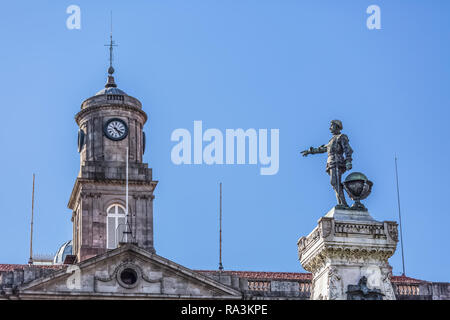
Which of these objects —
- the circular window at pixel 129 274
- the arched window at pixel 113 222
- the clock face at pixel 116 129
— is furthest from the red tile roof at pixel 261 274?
the clock face at pixel 116 129

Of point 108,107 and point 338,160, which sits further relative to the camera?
point 108,107

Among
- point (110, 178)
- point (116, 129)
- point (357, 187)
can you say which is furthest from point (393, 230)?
point (116, 129)

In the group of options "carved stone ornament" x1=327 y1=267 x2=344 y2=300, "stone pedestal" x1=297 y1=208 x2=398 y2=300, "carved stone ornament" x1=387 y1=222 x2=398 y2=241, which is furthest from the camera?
"carved stone ornament" x1=387 y1=222 x2=398 y2=241

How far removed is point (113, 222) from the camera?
228 ft

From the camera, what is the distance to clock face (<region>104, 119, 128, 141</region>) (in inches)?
2773

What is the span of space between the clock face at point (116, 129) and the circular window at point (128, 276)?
10083 millimetres

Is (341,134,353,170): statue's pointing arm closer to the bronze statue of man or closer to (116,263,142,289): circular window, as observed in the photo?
the bronze statue of man

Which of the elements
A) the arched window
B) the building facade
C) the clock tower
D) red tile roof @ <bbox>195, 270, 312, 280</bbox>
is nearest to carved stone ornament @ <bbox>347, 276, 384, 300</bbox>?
the building facade

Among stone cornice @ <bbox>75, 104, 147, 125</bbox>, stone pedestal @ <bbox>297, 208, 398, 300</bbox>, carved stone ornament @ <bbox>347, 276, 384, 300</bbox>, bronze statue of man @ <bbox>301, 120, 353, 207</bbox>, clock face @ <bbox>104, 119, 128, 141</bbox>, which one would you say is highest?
stone cornice @ <bbox>75, 104, 147, 125</bbox>

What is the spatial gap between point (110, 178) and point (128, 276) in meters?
8.23

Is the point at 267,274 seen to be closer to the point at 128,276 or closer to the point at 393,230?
the point at 128,276

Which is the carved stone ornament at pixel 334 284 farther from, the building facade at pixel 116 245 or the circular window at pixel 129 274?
the circular window at pixel 129 274
